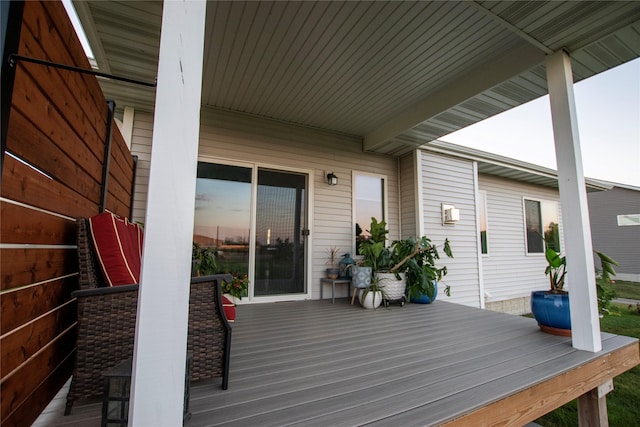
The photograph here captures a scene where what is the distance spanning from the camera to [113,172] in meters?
2.51

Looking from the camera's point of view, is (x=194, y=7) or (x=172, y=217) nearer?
(x=172, y=217)

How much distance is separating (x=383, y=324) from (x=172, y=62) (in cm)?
294

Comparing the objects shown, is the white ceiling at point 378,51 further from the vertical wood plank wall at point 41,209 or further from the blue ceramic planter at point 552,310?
the blue ceramic planter at point 552,310

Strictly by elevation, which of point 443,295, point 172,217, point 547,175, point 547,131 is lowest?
point 443,295

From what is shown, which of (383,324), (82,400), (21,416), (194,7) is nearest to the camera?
(194,7)

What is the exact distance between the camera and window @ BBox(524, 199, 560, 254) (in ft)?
23.9

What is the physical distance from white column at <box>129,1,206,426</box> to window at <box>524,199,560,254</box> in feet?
28.0

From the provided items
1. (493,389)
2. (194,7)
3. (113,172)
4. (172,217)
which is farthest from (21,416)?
(493,389)

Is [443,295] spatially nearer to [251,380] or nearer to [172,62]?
[251,380]

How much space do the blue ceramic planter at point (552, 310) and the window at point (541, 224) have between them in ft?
18.0

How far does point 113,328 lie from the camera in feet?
4.49

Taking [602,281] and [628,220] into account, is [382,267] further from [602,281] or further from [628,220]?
[628,220]

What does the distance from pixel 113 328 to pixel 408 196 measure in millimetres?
4677

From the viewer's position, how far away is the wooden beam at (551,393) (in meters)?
1.43
